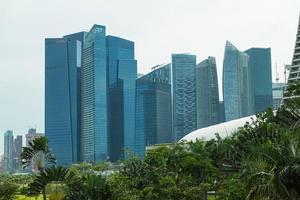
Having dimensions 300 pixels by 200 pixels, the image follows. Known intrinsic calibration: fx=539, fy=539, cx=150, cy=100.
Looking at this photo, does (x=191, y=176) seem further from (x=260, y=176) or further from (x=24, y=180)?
(x=24, y=180)

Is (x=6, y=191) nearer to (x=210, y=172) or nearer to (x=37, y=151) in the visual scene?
(x=37, y=151)

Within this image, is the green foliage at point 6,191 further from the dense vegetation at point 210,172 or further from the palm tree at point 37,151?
the palm tree at point 37,151

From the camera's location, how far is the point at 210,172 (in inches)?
1697

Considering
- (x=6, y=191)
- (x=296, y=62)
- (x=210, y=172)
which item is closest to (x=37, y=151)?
(x=6, y=191)

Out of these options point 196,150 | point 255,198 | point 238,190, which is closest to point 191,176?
point 196,150

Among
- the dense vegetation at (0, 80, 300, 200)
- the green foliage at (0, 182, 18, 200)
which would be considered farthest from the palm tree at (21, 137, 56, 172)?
the green foliage at (0, 182, 18, 200)

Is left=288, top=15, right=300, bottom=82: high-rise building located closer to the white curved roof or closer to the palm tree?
the white curved roof

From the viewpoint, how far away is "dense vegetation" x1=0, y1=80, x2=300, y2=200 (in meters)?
15.7

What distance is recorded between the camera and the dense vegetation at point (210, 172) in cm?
1573

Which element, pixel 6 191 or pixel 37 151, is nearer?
pixel 37 151

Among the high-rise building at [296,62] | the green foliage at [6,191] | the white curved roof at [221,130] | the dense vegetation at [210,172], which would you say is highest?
the high-rise building at [296,62]

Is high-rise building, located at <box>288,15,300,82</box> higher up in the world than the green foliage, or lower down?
higher up

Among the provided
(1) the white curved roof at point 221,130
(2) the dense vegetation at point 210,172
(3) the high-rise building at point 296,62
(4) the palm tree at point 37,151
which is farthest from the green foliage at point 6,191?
(3) the high-rise building at point 296,62

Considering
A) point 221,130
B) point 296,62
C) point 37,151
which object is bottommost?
point 37,151
